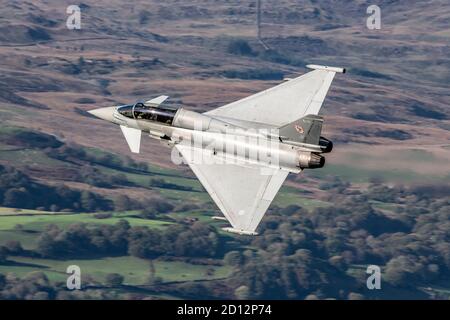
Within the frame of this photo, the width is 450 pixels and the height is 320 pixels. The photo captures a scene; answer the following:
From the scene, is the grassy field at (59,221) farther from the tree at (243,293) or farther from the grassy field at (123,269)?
the tree at (243,293)

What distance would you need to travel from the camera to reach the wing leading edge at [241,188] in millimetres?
57906

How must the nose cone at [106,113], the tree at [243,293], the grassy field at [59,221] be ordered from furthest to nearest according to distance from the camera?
the grassy field at [59,221] < the tree at [243,293] < the nose cone at [106,113]

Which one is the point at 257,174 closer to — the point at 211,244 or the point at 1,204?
the point at 211,244

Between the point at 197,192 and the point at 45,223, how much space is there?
32.0m

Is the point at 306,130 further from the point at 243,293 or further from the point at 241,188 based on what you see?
the point at 243,293

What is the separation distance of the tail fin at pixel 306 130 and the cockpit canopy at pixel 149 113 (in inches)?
329

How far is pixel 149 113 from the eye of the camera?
62.8m

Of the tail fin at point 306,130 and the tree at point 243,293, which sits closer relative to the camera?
the tail fin at point 306,130

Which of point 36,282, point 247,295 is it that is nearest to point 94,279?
point 36,282

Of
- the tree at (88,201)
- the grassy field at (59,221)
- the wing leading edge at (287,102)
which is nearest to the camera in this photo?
the wing leading edge at (287,102)

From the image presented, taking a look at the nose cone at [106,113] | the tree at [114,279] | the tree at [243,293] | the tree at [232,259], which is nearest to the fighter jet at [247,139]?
the nose cone at [106,113]

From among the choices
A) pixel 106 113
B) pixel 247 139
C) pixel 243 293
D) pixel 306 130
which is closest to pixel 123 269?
pixel 243 293

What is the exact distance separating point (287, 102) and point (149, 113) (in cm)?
907

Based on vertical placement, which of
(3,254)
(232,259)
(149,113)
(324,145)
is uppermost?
(149,113)
